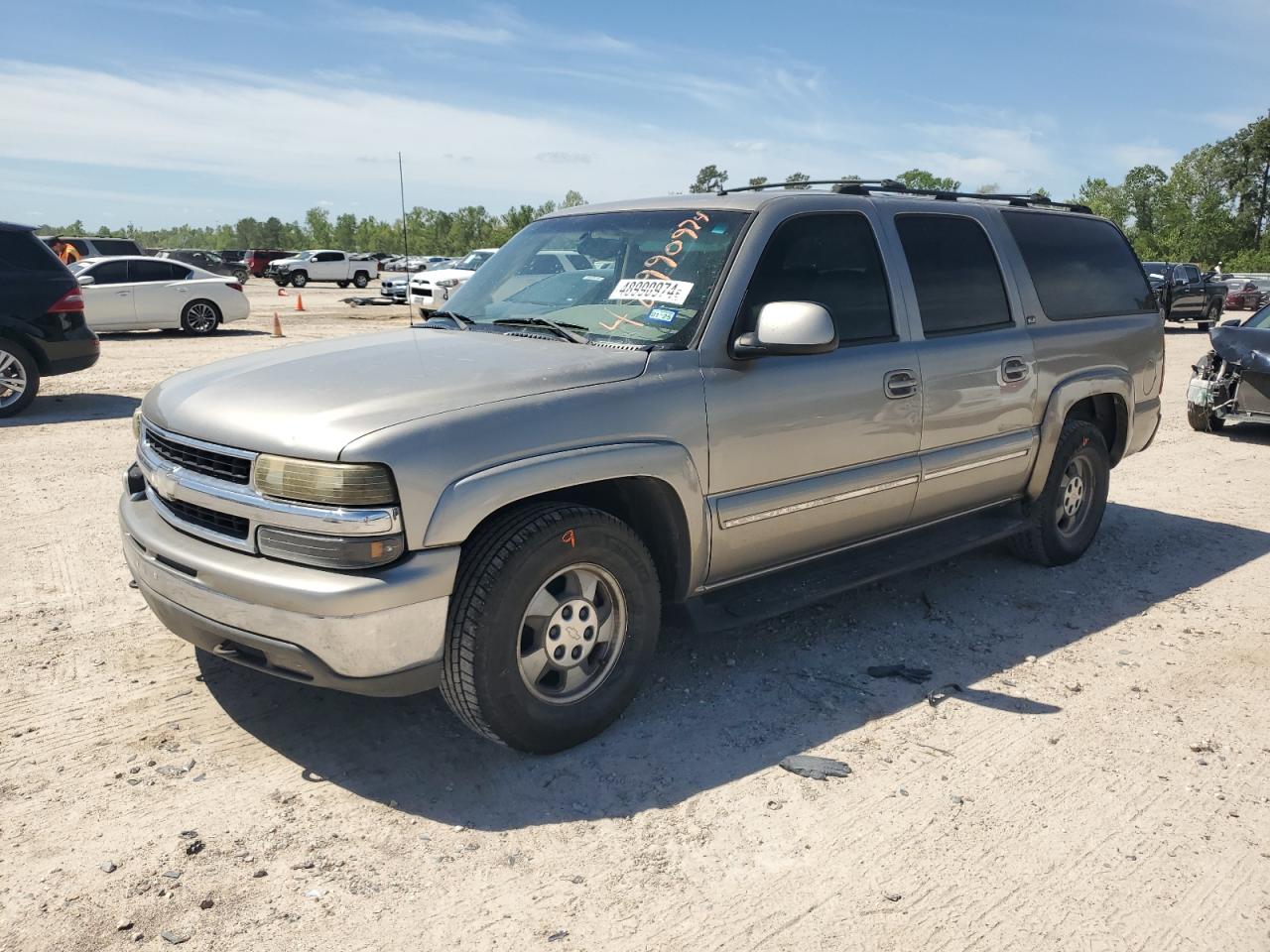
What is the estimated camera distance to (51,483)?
7.29 metres

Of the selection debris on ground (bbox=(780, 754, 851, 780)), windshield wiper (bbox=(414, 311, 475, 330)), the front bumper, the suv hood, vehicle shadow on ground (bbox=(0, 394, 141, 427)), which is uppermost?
windshield wiper (bbox=(414, 311, 475, 330))

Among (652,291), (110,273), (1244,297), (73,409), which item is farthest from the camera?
(1244,297)

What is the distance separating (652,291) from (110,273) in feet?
54.4

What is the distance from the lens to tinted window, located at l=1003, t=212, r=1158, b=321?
5.43 meters

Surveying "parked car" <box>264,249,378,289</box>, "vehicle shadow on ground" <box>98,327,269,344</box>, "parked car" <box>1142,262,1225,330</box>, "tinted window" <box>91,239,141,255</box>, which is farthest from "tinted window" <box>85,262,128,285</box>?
"parked car" <box>264,249,378,289</box>

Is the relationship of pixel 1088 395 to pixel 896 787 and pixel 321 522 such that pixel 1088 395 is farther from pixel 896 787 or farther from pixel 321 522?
pixel 321 522

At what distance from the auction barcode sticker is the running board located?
46.9 inches

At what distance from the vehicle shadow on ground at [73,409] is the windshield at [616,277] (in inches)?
280

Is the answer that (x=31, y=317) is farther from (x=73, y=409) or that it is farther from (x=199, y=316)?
(x=199, y=316)

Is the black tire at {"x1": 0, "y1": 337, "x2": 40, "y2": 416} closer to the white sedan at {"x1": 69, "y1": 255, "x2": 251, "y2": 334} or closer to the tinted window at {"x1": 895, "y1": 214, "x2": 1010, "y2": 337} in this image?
the white sedan at {"x1": 69, "y1": 255, "x2": 251, "y2": 334}

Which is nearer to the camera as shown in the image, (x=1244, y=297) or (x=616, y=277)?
(x=616, y=277)

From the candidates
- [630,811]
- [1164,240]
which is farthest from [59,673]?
[1164,240]

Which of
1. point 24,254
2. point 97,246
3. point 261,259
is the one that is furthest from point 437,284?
A: point 261,259

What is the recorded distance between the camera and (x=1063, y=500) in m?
5.76
